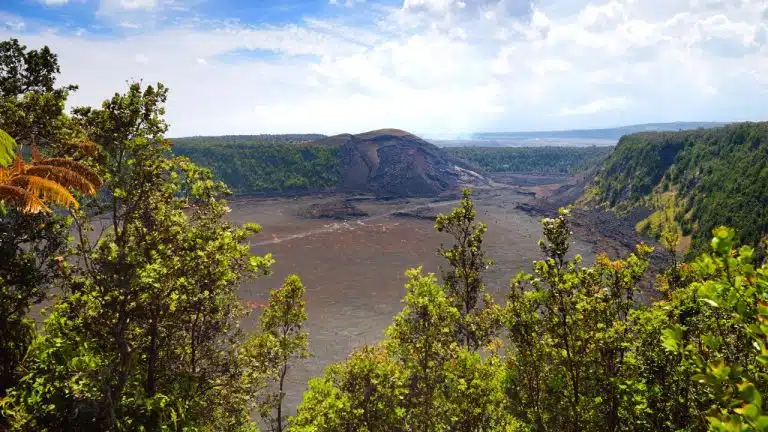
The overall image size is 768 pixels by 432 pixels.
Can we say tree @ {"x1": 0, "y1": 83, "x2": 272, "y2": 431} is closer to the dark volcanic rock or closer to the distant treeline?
the dark volcanic rock

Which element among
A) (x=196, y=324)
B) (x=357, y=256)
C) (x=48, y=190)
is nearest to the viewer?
(x=48, y=190)

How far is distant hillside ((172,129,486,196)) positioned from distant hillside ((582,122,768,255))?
62183 mm

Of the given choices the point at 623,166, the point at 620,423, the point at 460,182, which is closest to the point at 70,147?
the point at 620,423

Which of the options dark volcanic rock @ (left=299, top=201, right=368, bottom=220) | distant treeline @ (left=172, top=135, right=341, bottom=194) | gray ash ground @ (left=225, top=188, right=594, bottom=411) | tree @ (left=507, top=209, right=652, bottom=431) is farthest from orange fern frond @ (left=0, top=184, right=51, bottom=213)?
distant treeline @ (left=172, top=135, right=341, bottom=194)

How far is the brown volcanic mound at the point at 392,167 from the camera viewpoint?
16288 centimetres

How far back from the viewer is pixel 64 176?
13070 mm

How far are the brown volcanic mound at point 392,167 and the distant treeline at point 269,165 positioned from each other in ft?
21.3

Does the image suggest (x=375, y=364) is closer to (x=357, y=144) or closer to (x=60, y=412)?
(x=60, y=412)

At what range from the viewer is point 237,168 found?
553 ft

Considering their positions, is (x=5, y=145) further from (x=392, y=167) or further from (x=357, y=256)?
(x=392, y=167)

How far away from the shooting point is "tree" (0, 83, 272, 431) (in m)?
12.7

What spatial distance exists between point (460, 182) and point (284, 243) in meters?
109

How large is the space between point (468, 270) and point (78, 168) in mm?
19476

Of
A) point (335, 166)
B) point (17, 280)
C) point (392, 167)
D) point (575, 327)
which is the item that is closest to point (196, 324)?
A: point (17, 280)
